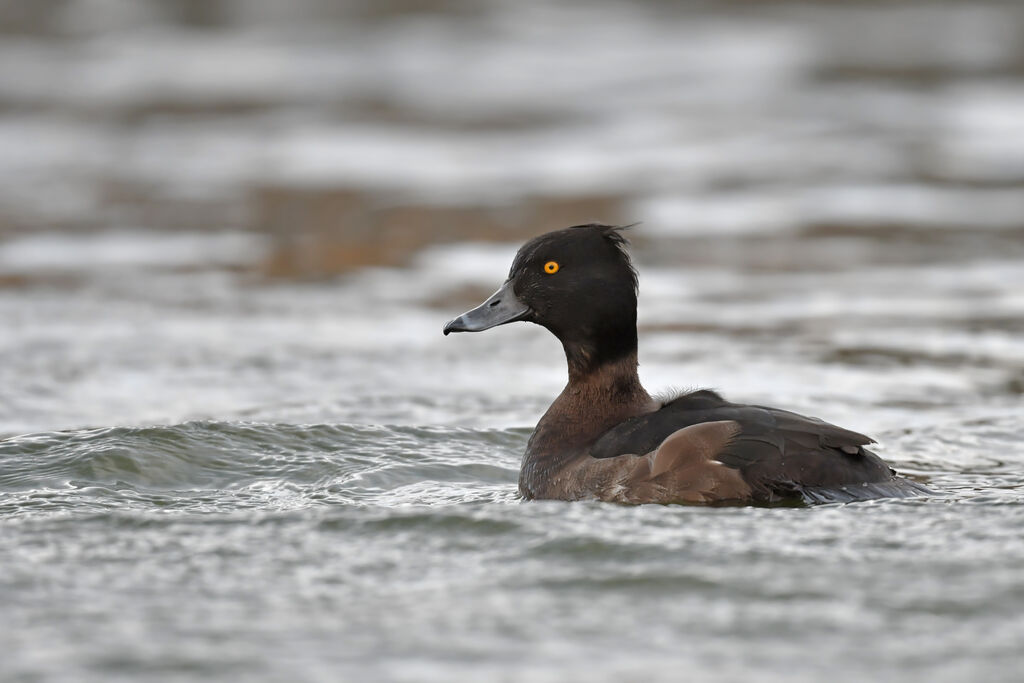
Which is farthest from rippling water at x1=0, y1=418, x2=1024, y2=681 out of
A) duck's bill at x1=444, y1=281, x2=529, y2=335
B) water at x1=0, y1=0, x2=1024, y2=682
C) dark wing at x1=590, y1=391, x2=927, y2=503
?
duck's bill at x1=444, y1=281, x2=529, y2=335

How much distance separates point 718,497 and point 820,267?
313 inches

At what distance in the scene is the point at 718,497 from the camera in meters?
6.70

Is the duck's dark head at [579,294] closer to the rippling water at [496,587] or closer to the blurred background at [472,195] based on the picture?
the rippling water at [496,587]

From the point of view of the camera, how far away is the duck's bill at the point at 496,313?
25.5ft

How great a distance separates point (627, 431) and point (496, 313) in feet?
3.36

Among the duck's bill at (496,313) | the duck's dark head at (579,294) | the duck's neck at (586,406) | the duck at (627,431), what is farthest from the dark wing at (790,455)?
the duck's bill at (496,313)

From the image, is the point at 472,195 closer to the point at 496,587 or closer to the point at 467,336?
the point at 467,336

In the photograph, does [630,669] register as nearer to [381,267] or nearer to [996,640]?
[996,640]

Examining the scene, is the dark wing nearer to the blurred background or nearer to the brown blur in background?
the blurred background

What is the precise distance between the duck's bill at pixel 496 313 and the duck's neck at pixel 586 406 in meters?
0.31

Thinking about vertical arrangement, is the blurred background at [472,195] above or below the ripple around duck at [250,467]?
above

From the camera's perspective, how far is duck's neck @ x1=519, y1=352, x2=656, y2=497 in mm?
7555

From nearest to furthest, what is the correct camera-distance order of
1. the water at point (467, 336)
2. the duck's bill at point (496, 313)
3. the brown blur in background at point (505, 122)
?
the water at point (467, 336) < the duck's bill at point (496, 313) < the brown blur in background at point (505, 122)

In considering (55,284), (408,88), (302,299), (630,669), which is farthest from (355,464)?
(408,88)
